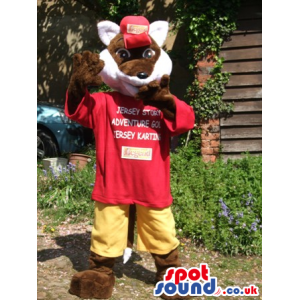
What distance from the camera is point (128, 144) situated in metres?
3.06

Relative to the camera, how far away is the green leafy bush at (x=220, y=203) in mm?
4070

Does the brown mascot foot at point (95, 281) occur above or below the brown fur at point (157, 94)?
below

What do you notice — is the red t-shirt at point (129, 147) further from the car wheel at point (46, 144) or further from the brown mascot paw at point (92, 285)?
the car wheel at point (46, 144)

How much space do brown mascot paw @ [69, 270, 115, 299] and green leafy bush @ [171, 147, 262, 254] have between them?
131 centimetres

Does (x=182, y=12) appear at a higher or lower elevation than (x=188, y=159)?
higher

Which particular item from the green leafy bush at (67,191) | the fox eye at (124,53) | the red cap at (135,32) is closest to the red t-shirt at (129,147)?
the fox eye at (124,53)

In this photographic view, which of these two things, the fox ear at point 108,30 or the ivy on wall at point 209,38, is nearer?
the fox ear at point 108,30

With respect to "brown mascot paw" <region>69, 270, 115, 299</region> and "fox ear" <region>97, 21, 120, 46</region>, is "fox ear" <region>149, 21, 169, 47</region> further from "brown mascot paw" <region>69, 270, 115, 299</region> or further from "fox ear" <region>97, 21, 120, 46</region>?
"brown mascot paw" <region>69, 270, 115, 299</region>

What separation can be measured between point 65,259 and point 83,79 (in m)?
1.77

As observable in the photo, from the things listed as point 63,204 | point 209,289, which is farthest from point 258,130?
point 209,289

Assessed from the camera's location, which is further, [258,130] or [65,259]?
[258,130]

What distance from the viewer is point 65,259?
3801 mm

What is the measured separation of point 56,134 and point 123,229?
14.1 feet

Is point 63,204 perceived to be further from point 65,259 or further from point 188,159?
point 188,159
